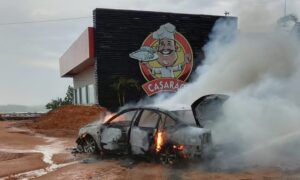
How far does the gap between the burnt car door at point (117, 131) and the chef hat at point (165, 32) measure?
1460 centimetres

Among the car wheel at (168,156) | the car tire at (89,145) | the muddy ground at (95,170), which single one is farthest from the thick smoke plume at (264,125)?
the car tire at (89,145)

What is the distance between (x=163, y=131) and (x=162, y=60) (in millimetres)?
15514

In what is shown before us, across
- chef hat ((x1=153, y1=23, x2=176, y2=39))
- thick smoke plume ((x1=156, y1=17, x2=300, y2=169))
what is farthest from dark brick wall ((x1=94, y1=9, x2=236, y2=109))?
thick smoke plume ((x1=156, y1=17, x2=300, y2=169))

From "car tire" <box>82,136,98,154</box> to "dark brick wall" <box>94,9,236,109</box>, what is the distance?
41.0 ft

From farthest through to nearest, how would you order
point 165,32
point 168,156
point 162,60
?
1. point 165,32
2. point 162,60
3. point 168,156

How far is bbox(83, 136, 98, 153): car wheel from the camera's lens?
11.3 meters

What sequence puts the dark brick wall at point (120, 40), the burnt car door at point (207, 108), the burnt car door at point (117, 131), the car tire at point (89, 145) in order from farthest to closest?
the dark brick wall at point (120, 40), the car tire at point (89, 145), the burnt car door at point (117, 131), the burnt car door at point (207, 108)

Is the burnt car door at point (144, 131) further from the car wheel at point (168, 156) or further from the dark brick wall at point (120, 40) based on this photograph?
the dark brick wall at point (120, 40)

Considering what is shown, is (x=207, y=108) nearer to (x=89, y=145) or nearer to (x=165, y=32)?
(x=89, y=145)

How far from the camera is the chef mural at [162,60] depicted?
2495 cm

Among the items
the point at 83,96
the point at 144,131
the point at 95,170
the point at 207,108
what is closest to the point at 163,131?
the point at 144,131

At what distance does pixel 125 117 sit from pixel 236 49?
6037 millimetres

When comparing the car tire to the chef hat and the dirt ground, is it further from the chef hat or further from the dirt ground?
the chef hat

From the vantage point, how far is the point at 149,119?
10211mm
